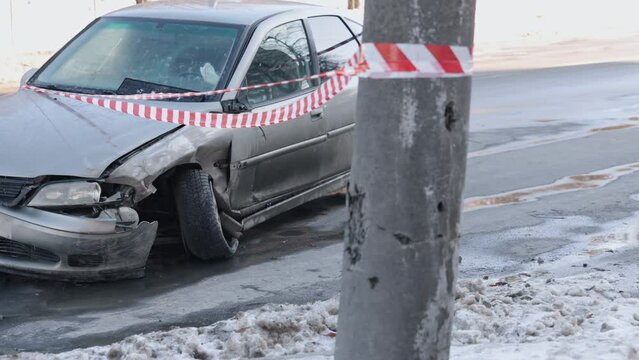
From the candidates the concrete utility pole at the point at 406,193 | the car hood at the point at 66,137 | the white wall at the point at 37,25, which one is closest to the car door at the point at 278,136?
the car hood at the point at 66,137

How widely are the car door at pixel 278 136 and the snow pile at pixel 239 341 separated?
5.06 ft

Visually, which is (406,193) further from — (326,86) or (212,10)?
(212,10)

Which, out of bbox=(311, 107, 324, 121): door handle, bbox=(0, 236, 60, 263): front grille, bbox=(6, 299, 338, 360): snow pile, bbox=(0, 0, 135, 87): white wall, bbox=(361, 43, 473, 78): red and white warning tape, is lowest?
bbox=(0, 0, 135, 87): white wall

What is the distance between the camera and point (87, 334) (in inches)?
227

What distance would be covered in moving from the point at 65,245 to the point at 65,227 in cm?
11

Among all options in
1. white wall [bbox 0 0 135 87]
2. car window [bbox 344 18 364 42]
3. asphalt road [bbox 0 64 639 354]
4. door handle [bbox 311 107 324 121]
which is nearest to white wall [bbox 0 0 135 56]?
white wall [bbox 0 0 135 87]

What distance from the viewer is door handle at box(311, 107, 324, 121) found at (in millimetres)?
7879

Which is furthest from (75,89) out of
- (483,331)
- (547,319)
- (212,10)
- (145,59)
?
(547,319)

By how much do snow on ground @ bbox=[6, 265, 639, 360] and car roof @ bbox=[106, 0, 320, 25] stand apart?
260 cm

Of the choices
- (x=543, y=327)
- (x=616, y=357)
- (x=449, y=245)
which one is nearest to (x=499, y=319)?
(x=543, y=327)

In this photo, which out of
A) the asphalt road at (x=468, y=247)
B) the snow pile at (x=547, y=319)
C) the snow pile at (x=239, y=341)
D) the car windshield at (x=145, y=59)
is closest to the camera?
the snow pile at (x=547, y=319)

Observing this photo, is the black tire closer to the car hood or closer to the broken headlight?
the car hood

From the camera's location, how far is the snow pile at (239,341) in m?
5.25

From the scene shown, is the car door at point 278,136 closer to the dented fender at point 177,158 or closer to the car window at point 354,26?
the dented fender at point 177,158
